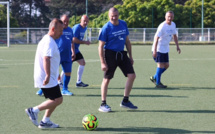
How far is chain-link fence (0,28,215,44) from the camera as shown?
133 feet

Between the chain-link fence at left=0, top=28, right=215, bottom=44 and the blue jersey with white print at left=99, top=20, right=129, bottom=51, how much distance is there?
3184 cm

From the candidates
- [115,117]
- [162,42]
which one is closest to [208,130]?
[115,117]

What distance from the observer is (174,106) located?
8.82 metres

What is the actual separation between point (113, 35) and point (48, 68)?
90.2 inches

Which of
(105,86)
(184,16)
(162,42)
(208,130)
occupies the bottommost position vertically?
(208,130)

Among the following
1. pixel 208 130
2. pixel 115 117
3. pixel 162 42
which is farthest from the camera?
pixel 162 42

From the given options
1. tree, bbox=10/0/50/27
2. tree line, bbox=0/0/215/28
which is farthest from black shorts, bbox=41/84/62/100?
tree, bbox=10/0/50/27

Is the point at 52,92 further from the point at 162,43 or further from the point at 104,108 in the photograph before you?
the point at 162,43

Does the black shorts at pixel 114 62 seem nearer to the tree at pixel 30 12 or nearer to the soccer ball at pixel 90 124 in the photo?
the soccer ball at pixel 90 124

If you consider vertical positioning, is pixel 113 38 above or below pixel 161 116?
above

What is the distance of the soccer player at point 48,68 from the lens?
251 inches

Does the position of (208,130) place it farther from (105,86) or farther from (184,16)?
(184,16)

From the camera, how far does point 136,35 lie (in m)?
40.8

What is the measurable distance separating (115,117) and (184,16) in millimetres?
37738
